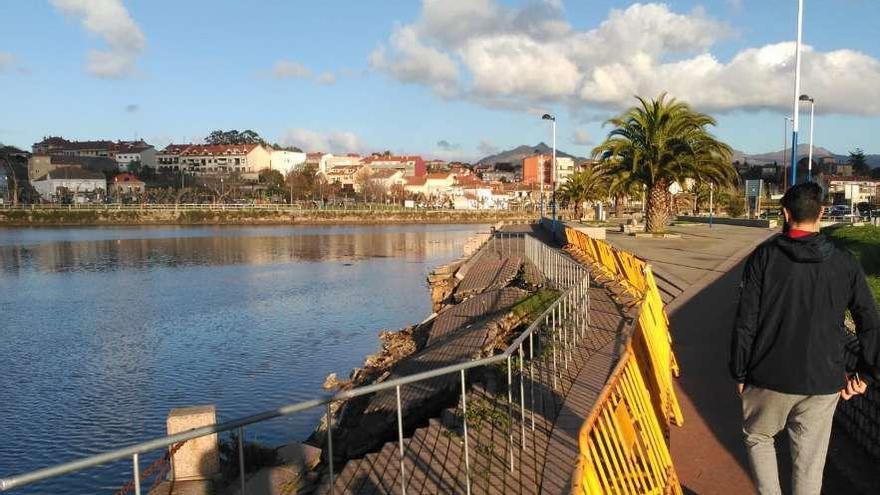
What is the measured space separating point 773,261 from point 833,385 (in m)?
0.75

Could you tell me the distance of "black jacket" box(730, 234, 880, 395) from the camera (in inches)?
148

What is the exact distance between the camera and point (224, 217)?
10356cm

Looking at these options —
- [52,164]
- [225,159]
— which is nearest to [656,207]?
[52,164]

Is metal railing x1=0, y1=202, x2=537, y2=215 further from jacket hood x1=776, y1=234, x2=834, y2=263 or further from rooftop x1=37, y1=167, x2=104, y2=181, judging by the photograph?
jacket hood x1=776, y1=234, x2=834, y2=263

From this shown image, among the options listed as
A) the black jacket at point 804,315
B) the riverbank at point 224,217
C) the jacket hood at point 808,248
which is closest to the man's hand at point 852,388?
the black jacket at point 804,315

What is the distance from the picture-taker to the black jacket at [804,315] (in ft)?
12.3

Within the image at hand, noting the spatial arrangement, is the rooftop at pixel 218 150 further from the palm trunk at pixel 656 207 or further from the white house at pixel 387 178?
the palm trunk at pixel 656 207

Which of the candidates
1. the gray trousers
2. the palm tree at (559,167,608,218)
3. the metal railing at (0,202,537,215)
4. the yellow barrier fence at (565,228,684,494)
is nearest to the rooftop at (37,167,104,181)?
the metal railing at (0,202,537,215)

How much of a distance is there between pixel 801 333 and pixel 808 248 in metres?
0.47

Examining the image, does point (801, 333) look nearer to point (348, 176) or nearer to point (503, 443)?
point (503, 443)

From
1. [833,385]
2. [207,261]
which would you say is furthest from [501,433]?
[207,261]

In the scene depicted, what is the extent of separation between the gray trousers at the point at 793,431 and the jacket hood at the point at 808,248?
76cm

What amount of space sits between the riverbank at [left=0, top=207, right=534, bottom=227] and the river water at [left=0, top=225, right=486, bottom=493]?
5841 cm

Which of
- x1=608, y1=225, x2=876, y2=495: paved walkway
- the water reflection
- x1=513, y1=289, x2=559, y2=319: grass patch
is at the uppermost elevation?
x1=608, y1=225, x2=876, y2=495: paved walkway
